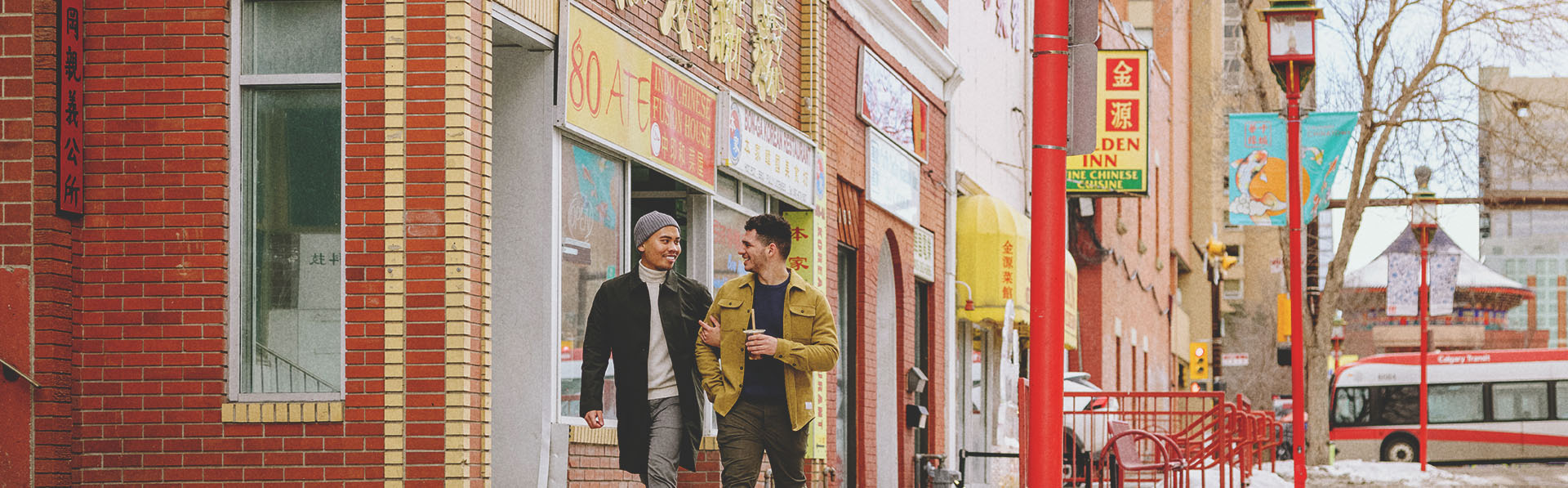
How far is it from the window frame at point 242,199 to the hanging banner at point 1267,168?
15961 millimetres

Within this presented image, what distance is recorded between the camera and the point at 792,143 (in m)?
15.2

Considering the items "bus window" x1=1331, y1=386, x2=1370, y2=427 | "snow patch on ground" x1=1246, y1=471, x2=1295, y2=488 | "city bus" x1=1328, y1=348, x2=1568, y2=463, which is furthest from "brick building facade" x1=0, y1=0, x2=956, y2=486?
"bus window" x1=1331, y1=386, x2=1370, y2=427

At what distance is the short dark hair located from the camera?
28.0 feet

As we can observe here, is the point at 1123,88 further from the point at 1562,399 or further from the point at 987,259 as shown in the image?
the point at 1562,399

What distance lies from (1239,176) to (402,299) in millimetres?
16214

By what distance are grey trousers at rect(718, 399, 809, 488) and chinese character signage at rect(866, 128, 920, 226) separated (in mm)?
9125

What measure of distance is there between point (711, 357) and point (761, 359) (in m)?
0.24

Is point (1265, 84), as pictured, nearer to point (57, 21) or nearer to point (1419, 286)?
point (1419, 286)

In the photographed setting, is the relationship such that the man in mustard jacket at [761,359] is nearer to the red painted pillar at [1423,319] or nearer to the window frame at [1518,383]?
the red painted pillar at [1423,319]

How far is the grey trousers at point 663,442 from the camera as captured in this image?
8531mm

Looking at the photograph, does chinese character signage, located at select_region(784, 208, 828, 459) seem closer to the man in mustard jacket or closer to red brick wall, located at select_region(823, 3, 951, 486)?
red brick wall, located at select_region(823, 3, 951, 486)

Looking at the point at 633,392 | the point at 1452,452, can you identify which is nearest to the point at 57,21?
the point at 633,392

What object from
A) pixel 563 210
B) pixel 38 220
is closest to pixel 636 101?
pixel 563 210

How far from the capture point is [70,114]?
8953 mm
